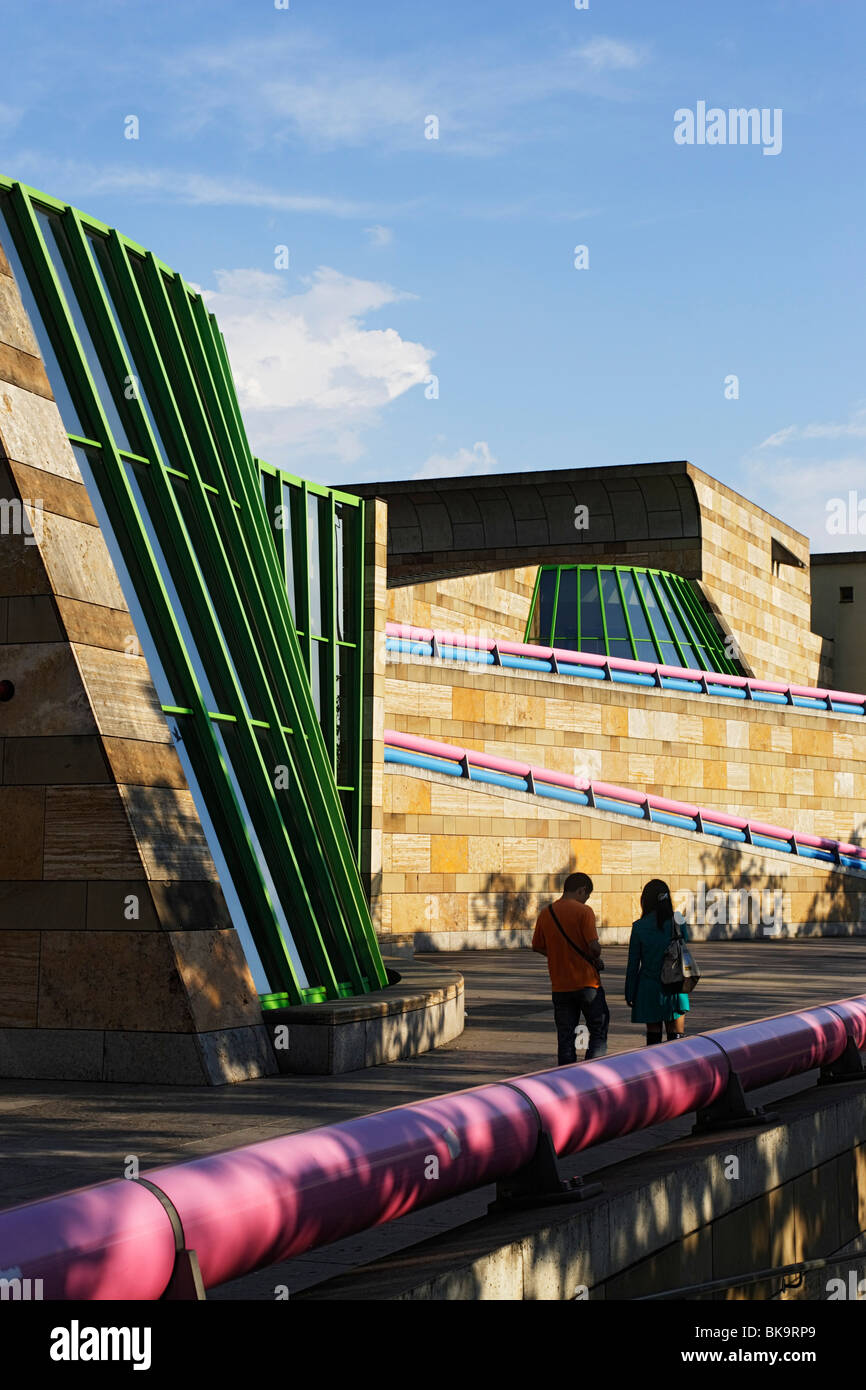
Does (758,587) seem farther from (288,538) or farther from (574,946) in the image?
(574,946)

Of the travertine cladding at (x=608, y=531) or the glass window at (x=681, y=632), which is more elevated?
the travertine cladding at (x=608, y=531)

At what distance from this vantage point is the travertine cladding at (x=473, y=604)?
3294 cm

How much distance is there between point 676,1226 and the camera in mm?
7422

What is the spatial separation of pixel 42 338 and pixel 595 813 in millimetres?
15985

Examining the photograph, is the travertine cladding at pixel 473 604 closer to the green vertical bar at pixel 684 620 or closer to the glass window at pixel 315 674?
the green vertical bar at pixel 684 620

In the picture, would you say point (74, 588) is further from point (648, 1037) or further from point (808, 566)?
point (808, 566)

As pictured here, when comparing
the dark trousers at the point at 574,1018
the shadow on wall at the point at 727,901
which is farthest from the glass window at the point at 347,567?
the dark trousers at the point at 574,1018

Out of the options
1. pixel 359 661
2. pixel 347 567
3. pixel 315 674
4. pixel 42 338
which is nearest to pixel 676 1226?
pixel 42 338

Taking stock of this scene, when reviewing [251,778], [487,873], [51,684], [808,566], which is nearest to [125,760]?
[51,684]

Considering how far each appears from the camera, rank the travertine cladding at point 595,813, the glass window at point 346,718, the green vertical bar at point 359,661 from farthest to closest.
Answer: the travertine cladding at point 595,813 < the green vertical bar at point 359,661 < the glass window at point 346,718

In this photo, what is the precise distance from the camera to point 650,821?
26.6 m

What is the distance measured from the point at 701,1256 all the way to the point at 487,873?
54.3 ft

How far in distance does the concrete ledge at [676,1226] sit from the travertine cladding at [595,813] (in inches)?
520

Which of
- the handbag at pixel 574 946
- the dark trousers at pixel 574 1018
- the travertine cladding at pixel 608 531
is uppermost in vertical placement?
the travertine cladding at pixel 608 531
